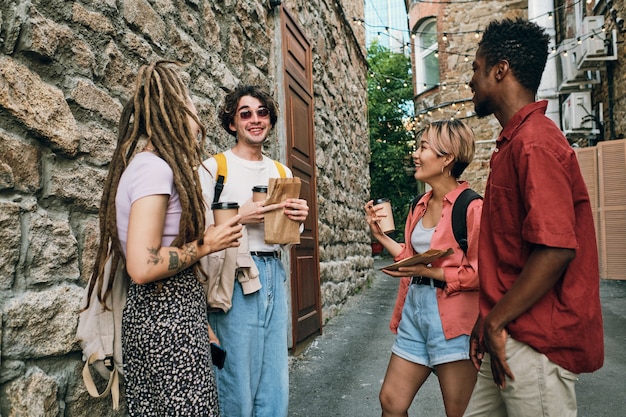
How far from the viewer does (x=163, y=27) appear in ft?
10.3

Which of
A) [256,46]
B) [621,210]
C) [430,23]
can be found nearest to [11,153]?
[256,46]

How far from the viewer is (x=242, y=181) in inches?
103

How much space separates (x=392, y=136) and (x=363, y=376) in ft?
58.6

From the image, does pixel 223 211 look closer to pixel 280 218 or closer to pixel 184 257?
pixel 184 257

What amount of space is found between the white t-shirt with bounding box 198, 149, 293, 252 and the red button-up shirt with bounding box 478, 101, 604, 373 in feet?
3.98

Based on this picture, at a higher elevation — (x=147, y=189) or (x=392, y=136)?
(x=392, y=136)

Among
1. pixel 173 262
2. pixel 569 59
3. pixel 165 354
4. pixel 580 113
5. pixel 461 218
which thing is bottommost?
pixel 165 354

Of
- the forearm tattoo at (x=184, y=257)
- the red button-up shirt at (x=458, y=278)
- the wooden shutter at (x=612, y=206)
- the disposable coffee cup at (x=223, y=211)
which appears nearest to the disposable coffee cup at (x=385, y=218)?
the red button-up shirt at (x=458, y=278)

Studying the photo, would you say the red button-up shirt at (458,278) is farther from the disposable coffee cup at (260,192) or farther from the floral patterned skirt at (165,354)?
the floral patterned skirt at (165,354)

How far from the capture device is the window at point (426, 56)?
1542 centimetres

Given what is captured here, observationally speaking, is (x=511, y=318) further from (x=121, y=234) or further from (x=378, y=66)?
(x=378, y=66)

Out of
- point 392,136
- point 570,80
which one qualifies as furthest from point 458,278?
point 392,136

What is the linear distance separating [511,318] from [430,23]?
15426 millimetres

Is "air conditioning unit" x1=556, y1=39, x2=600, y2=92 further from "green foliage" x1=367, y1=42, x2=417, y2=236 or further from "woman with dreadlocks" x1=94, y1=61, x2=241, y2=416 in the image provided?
"woman with dreadlocks" x1=94, y1=61, x2=241, y2=416
